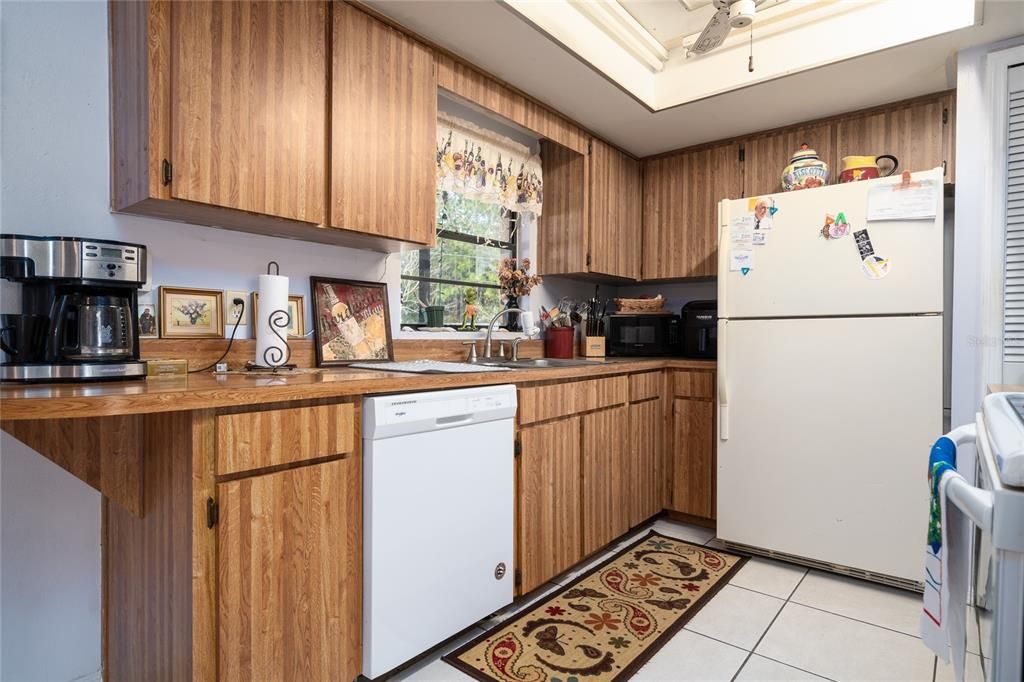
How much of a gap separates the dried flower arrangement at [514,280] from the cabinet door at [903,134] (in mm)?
1760

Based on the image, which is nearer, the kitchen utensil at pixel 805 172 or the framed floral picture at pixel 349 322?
Result: the framed floral picture at pixel 349 322

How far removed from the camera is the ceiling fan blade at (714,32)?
1911 millimetres

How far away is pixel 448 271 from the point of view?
2875mm

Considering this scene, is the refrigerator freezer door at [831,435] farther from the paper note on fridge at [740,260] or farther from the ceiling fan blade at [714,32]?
the ceiling fan blade at [714,32]

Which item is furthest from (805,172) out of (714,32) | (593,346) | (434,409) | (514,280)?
(434,409)

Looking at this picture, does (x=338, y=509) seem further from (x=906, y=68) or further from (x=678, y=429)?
(x=906, y=68)

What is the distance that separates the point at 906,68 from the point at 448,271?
7.61 ft

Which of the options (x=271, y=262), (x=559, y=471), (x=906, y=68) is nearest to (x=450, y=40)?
(x=271, y=262)

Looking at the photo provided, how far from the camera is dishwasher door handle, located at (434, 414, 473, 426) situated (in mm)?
1766

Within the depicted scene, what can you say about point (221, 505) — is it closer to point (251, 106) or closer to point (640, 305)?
point (251, 106)

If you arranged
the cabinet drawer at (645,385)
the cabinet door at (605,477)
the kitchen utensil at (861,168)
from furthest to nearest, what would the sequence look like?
the cabinet drawer at (645,385)
the kitchen utensil at (861,168)
the cabinet door at (605,477)

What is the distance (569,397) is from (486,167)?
1.31m

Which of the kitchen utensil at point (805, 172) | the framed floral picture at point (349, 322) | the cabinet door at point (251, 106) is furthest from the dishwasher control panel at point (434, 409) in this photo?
the kitchen utensil at point (805, 172)

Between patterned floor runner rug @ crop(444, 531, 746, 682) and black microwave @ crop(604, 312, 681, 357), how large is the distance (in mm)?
1211
